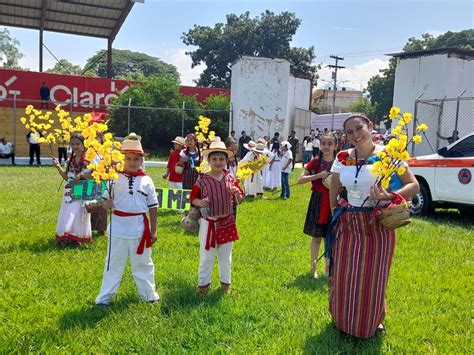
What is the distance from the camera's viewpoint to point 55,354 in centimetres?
361

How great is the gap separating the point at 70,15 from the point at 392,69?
38280 millimetres

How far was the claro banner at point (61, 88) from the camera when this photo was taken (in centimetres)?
2239

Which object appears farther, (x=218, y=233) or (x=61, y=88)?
(x=61, y=88)

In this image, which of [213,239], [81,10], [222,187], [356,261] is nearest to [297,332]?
[356,261]

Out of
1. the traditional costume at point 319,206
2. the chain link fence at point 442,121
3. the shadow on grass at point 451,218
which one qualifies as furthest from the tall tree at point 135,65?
the traditional costume at point 319,206

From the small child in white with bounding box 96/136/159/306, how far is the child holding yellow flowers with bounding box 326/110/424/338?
1934 millimetres

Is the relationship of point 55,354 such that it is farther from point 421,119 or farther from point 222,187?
point 421,119

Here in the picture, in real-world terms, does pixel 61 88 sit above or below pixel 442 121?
above

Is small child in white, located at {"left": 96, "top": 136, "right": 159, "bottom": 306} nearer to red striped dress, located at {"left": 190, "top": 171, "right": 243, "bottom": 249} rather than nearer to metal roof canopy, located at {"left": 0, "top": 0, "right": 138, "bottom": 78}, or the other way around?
red striped dress, located at {"left": 190, "top": 171, "right": 243, "bottom": 249}

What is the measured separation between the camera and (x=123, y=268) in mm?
4578

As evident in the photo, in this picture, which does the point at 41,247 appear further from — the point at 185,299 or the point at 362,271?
the point at 362,271

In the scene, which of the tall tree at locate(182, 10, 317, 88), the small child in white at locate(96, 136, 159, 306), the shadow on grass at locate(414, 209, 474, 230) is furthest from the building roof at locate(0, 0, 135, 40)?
the tall tree at locate(182, 10, 317, 88)

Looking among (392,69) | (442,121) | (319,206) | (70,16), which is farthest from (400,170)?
(392,69)

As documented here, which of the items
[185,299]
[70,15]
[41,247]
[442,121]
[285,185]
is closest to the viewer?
[185,299]
